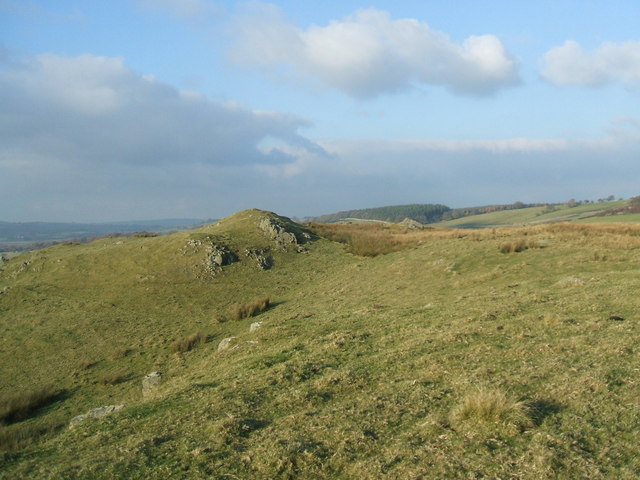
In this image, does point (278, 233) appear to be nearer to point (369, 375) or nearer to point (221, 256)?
point (221, 256)

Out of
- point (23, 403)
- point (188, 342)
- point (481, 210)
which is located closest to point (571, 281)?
point (188, 342)

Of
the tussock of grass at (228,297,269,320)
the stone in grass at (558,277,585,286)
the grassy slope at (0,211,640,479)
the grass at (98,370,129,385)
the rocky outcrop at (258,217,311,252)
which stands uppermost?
the rocky outcrop at (258,217,311,252)

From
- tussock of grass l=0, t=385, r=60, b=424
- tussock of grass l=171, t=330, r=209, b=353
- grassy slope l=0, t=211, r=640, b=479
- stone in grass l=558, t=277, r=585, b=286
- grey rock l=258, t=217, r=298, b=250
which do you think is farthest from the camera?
grey rock l=258, t=217, r=298, b=250

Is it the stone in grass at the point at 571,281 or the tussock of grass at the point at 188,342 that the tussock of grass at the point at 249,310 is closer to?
the tussock of grass at the point at 188,342

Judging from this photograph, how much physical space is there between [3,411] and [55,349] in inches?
325

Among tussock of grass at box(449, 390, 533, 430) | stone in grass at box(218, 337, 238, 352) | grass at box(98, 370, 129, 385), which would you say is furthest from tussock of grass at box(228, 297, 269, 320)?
tussock of grass at box(449, 390, 533, 430)

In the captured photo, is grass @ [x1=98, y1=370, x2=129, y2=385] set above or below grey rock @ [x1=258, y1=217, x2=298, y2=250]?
below

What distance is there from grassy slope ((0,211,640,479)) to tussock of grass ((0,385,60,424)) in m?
0.60

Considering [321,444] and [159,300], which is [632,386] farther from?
[159,300]

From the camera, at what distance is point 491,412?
23.0 feet

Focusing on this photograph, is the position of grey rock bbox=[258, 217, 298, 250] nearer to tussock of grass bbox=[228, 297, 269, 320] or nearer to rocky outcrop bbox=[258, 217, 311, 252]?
rocky outcrop bbox=[258, 217, 311, 252]

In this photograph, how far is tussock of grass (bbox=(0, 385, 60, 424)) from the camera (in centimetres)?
1330

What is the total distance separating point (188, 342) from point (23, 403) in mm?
6543

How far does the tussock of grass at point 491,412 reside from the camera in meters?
6.79
